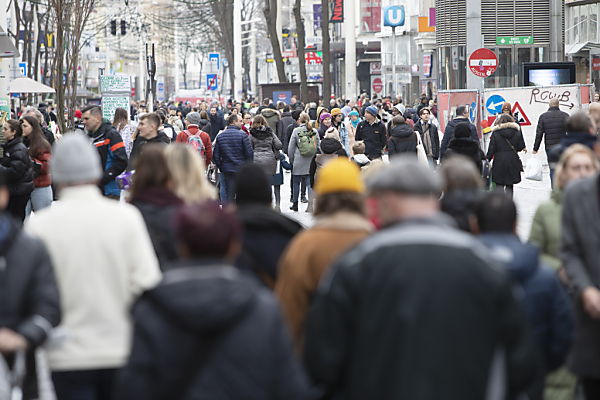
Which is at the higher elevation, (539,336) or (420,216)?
(420,216)

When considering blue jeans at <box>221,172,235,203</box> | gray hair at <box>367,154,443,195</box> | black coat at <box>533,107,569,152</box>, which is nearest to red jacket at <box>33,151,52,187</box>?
blue jeans at <box>221,172,235,203</box>

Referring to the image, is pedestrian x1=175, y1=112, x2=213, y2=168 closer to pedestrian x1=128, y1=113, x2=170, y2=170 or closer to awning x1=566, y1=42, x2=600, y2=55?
pedestrian x1=128, y1=113, x2=170, y2=170

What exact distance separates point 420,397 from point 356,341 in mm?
295

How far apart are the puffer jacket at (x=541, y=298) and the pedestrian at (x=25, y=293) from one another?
1.89 metres

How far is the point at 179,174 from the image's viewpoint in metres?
5.09

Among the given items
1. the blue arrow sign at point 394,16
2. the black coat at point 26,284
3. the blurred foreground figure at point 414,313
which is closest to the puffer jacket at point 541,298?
the blurred foreground figure at point 414,313

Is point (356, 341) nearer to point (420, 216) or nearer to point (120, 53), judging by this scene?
point (420, 216)

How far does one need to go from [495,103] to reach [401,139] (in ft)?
15.3

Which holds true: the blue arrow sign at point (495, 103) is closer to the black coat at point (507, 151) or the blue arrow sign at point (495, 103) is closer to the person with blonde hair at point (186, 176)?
the black coat at point (507, 151)

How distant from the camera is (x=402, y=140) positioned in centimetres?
1449

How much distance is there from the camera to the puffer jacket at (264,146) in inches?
571

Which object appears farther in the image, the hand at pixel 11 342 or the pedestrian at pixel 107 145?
the pedestrian at pixel 107 145

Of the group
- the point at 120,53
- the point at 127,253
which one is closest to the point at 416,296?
the point at 127,253

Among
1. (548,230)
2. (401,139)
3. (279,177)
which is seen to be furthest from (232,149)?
(548,230)
